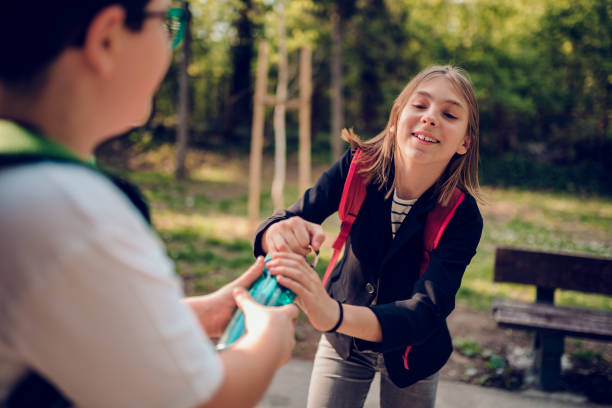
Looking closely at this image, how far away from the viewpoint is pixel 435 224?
1916 millimetres

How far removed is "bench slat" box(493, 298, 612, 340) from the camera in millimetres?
3520

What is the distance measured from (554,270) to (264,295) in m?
3.30

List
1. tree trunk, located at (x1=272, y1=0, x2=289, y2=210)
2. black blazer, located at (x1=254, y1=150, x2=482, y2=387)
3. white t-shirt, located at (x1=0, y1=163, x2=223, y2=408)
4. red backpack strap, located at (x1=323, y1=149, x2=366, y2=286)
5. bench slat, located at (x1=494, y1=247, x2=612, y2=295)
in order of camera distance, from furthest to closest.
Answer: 1. tree trunk, located at (x1=272, y1=0, x2=289, y2=210)
2. bench slat, located at (x1=494, y1=247, x2=612, y2=295)
3. red backpack strap, located at (x1=323, y1=149, x2=366, y2=286)
4. black blazer, located at (x1=254, y1=150, x2=482, y2=387)
5. white t-shirt, located at (x1=0, y1=163, x2=223, y2=408)

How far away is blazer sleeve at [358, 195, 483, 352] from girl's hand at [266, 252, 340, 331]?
0.59 ft

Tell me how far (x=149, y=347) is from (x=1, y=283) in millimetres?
220

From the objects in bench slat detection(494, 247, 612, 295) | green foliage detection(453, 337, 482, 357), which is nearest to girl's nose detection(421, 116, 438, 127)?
bench slat detection(494, 247, 612, 295)

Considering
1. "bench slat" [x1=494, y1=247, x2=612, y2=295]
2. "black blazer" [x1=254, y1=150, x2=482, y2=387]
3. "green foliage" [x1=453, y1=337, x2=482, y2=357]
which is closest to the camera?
"black blazer" [x1=254, y1=150, x2=482, y2=387]

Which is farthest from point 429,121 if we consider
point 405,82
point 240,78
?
point 240,78

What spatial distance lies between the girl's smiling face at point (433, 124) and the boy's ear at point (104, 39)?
130 cm

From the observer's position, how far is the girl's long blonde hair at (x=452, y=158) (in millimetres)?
2012

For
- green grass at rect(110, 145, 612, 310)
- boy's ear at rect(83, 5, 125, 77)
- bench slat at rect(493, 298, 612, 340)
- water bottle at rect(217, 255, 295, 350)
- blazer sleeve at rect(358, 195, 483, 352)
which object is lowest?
green grass at rect(110, 145, 612, 310)

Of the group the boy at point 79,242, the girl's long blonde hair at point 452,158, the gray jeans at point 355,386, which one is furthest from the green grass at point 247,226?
the boy at point 79,242

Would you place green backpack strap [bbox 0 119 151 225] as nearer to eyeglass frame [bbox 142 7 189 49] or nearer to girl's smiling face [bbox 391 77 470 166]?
eyeglass frame [bbox 142 7 189 49]

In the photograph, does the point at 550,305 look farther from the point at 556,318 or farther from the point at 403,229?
the point at 403,229
